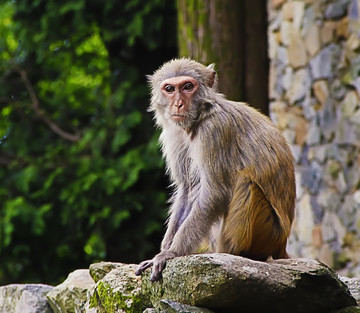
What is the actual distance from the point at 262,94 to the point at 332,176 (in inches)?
50.0

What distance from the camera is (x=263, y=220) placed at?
5480mm

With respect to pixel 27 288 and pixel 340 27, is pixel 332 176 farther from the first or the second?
pixel 27 288

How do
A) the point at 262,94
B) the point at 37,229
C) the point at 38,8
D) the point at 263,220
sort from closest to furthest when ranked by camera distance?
the point at 263,220 < the point at 262,94 < the point at 37,229 < the point at 38,8

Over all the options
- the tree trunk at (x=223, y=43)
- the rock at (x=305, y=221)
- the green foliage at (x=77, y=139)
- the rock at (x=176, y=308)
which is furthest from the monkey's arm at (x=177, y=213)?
the green foliage at (x=77, y=139)

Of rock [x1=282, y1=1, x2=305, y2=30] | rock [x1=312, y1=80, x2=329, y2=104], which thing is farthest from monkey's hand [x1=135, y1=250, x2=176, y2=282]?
rock [x1=282, y1=1, x2=305, y2=30]

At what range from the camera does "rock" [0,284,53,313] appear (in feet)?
19.9

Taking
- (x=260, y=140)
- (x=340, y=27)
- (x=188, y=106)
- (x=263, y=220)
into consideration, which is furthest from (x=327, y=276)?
(x=340, y=27)

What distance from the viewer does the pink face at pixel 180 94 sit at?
564cm

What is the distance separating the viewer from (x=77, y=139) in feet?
39.0

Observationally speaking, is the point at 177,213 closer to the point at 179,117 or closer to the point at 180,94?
the point at 179,117

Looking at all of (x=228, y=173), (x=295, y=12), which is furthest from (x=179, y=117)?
(x=295, y=12)

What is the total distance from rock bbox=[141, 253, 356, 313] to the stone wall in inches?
141

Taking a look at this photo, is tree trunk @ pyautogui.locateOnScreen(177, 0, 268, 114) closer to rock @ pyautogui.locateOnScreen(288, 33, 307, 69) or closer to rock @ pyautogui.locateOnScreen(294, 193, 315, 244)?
rock @ pyautogui.locateOnScreen(288, 33, 307, 69)

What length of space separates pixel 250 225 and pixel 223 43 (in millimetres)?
3363
